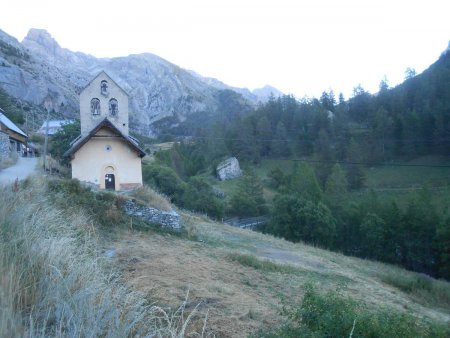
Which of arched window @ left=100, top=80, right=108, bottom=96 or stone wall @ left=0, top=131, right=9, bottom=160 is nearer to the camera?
arched window @ left=100, top=80, right=108, bottom=96

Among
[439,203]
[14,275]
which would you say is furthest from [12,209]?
[439,203]

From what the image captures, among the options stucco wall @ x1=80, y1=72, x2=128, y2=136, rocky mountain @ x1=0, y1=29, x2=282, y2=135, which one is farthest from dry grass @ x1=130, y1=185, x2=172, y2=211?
rocky mountain @ x1=0, y1=29, x2=282, y2=135

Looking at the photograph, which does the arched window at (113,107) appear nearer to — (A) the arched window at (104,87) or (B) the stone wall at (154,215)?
(A) the arched window at (104,87)

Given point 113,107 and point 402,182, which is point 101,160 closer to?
point 113,107

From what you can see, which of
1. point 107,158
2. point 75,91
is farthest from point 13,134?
point 75,91

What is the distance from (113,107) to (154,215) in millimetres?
10592

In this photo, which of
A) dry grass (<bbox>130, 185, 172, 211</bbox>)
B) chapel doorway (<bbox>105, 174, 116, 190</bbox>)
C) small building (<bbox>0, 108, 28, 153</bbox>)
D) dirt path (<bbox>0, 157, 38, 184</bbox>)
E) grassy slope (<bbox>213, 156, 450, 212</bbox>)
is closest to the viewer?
dirt path (<bbox>0, 157, 38, 184</bbox>)

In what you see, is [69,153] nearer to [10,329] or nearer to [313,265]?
[313,265]

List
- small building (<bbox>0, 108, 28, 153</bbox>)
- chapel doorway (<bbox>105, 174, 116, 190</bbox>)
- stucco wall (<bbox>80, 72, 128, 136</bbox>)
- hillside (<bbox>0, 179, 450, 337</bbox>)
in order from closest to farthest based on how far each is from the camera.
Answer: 1. hillside (<bbox>0, 179, 450, 337</bbox>)
2. chapel doorway (<bbox>105, 174, 116, 190</bbox>)
3. stucco wall (<bbox>80, 72, 128, 136</bbox>)
4. small building (<bbox>0, 108, 28, 153</bbox>)

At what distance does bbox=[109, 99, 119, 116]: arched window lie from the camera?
961 inches

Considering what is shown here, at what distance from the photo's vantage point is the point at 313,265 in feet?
60.9

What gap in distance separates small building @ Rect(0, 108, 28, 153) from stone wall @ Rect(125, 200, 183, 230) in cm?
2315

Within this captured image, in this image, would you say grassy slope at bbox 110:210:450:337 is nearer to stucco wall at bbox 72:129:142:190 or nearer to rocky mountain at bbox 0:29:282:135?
stucco wall at bbox 72:129:142:190

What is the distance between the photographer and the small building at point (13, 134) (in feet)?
112
